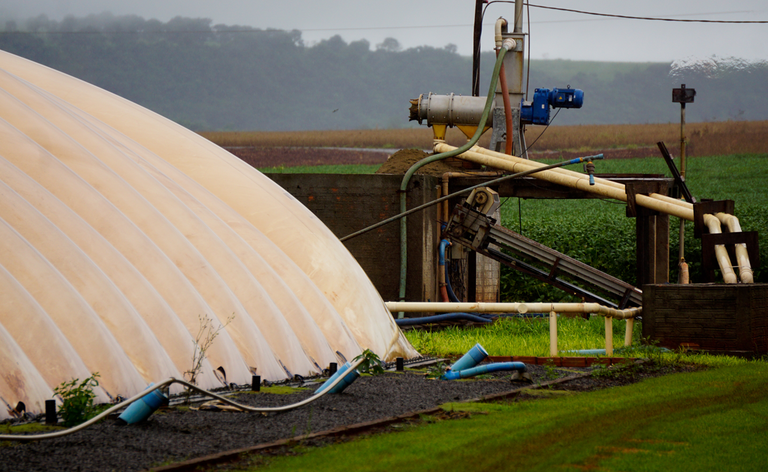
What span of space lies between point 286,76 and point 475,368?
158729 millimetres

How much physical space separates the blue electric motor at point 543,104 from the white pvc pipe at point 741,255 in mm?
6748

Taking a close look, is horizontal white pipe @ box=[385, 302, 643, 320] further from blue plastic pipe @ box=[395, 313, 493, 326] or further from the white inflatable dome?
the white inflatable dome

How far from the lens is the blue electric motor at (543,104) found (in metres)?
19.6

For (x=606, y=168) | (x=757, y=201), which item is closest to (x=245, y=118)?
(x=606, y=168)

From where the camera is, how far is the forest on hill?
142 metres

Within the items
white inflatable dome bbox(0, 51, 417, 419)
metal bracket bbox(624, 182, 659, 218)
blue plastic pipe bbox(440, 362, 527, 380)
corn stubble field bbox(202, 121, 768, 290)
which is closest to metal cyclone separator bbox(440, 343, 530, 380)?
blue plastic pipe bbox(440, 362, 527, 380)

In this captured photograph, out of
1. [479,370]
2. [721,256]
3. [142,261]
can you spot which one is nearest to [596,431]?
[479,370]

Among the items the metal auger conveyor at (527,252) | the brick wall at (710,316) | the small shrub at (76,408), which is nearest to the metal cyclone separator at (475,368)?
the brick wall at (710,316)

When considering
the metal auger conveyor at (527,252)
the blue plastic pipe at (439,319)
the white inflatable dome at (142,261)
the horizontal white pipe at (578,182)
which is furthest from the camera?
the metal auger conveyor at (527,252)

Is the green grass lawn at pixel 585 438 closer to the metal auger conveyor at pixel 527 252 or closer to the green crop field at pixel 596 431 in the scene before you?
the green crop field at pixel 596 431

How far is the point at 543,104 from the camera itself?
1956 centimetres

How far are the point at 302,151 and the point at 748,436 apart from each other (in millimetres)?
89998

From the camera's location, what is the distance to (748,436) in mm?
6449

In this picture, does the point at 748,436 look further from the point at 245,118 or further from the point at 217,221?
the point at 245,118
